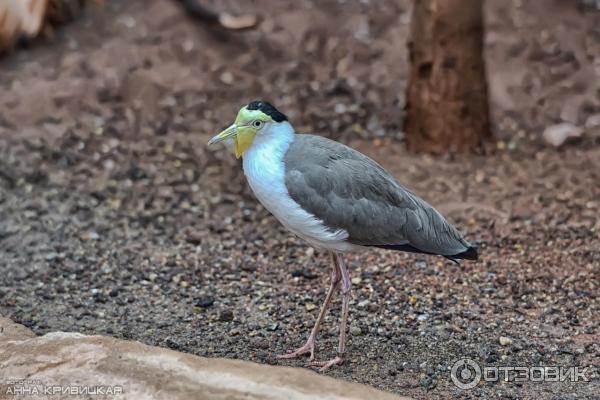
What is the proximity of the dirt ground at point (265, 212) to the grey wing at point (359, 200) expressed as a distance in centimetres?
57

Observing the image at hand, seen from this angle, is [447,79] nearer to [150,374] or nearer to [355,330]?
[355,330]

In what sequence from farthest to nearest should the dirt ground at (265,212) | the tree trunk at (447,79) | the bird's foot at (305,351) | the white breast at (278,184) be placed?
the tree trunk at (447,79) → the dirt ground at (265,212) → the bird's foot at (305,351) → the white breast at (278,184)

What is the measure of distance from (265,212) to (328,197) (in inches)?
83.9

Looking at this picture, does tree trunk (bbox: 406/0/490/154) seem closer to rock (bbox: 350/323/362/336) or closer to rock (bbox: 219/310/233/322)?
rock (bbox: 350/323/362/336)

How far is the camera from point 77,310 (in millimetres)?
5582

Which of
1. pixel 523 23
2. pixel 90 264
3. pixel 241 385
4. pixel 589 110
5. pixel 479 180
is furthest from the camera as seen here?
pixel 523 23

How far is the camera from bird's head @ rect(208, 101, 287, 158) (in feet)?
15.8

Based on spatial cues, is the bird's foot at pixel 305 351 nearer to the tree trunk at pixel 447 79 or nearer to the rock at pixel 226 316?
the rock at pixel 226 316

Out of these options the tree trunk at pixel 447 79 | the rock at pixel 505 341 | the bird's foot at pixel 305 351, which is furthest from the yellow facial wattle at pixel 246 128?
the tree trunk at pixel 447 79

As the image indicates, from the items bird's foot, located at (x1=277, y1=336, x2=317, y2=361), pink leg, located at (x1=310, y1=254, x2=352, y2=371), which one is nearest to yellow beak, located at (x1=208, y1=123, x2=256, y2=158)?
pink leg, located at (x1=310, y1=254, x2=352, y2=371)

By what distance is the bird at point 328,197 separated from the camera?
189 inches

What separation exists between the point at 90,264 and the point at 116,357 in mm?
2090

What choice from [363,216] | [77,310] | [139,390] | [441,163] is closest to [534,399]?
[363,216]

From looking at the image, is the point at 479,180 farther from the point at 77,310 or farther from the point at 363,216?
the point at 77,310
